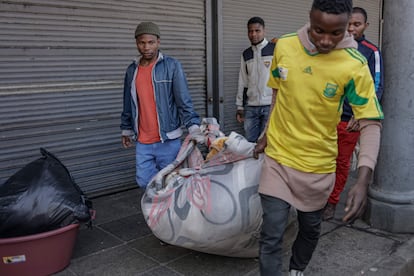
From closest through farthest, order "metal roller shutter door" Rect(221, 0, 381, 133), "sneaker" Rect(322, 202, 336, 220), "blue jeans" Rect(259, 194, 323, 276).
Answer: "blue jeans" Rect(259, 194, 323, 276) → "sneaker" Rect(322, 202, 336, 220) → "metal roller shutter door" Rect(221, 0, 381, 133)

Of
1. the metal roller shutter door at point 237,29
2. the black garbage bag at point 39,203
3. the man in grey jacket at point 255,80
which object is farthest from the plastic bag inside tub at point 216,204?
the metal roller shutter door at point 237,29

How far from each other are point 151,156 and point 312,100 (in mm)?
1789

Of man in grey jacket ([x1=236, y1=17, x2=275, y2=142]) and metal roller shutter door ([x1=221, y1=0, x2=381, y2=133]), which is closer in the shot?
man in grey jacket ([x1=236, y1=17, x2=275, y2=142])

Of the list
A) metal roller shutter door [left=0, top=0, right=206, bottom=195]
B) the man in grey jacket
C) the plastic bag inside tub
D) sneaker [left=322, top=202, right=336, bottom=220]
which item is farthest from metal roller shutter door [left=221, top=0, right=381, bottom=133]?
the plastic bag inside tub

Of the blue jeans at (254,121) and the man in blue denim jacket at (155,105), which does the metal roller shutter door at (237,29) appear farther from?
the man in blue denim jacket at (155,105)

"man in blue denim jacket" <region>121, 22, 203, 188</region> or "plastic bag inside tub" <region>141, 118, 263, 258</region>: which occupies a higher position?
"man in blue denim jacket" <region>121, 22, 203, 188</region>

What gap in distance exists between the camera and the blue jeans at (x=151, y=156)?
3.71 m

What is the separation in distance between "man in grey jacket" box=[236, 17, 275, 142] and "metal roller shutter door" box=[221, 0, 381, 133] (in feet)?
2.01

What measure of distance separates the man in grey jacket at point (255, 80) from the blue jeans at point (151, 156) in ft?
6.29

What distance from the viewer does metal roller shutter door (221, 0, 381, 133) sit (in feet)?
19.9

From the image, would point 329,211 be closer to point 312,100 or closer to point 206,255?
point 206,255

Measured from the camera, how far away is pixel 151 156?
3.75 m

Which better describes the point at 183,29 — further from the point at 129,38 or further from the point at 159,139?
the point at 159,139

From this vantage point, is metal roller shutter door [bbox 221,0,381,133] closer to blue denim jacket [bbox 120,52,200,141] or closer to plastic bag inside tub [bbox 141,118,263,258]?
blue denim jacket [bbox 120,52,200,141]
